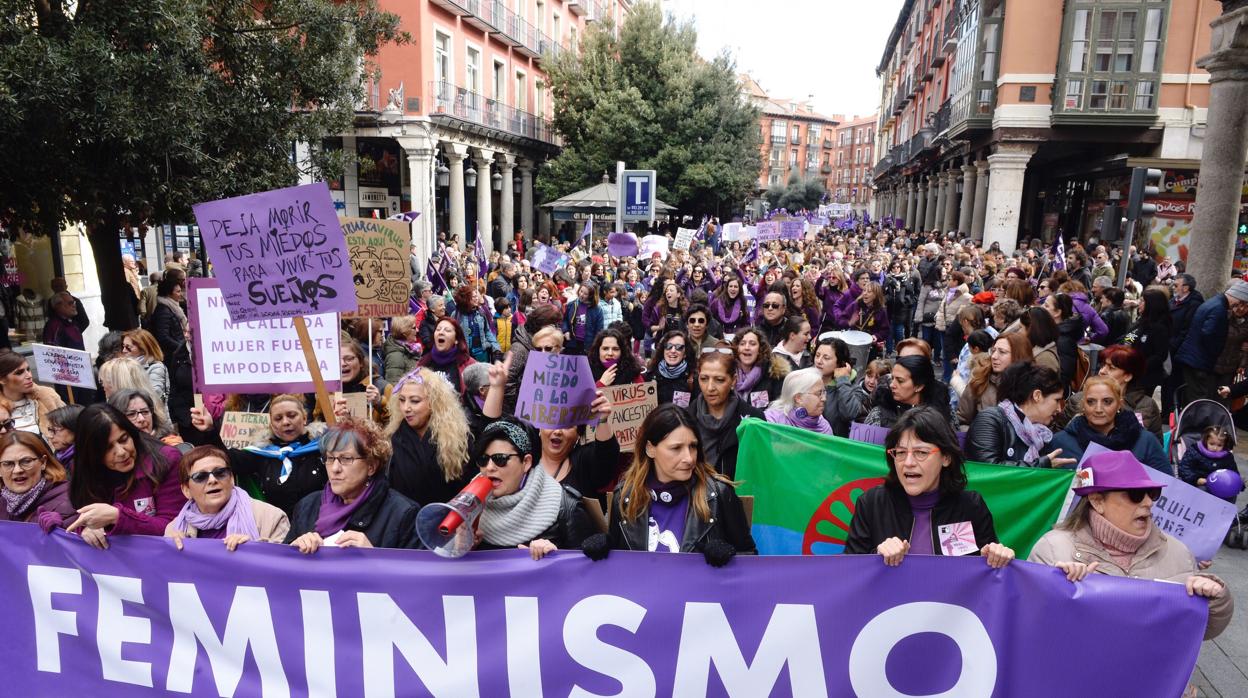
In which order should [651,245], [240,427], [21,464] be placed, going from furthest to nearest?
[651,245]
[240,427]
[21,464]

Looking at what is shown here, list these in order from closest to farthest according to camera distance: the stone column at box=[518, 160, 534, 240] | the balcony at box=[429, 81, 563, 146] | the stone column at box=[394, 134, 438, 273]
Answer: the stone column at box=[394, 134, 438, 273], the balcony at box=[429, 81, 563, 146], the stone column at box=[518, 160, 534, 240]

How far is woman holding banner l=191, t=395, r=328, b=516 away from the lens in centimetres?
418

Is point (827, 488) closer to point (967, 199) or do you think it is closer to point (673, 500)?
point (673, 500)

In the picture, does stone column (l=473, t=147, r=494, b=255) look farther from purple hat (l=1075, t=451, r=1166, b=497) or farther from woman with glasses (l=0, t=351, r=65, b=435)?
purple hat (l=1075, t=451, r=1166, b=497)

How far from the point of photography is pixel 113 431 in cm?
388

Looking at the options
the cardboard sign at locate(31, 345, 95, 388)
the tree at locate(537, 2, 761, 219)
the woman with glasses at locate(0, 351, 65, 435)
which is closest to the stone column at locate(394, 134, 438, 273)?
the tree at locate(537, 2, 761, 219)

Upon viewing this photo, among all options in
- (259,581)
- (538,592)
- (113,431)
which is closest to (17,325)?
(113,431)

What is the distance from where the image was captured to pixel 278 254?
4.27m

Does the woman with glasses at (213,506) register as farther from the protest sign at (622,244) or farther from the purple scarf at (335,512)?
the protest sign at (622,244)

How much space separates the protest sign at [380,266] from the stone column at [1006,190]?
22228 millimetres

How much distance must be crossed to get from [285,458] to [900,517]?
9.86 feet

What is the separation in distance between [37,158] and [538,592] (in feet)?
25.8

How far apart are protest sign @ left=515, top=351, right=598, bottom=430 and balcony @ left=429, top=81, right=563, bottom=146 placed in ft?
79.4

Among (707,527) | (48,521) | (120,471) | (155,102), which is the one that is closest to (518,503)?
(707,527)
